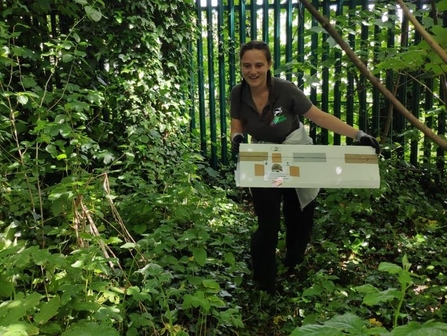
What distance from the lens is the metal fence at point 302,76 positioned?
4922 millimetres

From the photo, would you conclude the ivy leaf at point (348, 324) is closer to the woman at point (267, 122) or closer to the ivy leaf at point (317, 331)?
the ivy leaf at point (317, 331)

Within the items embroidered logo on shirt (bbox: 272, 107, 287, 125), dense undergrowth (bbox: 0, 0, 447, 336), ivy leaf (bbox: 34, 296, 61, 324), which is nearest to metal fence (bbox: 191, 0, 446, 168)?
dense undergrowth (bbox: 0, 0, 447, 336)

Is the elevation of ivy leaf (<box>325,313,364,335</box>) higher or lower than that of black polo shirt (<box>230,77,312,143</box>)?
lower

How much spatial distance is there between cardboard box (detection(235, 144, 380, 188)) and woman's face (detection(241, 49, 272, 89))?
0.45m

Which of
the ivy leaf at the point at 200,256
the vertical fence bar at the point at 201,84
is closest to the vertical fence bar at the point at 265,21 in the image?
the vertical fence bar at the point at 201,84

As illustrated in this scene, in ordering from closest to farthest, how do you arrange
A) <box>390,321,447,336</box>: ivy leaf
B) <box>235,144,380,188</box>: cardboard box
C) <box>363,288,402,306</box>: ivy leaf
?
<box>390,321,447,336</box>: ivy leaf, <box>363,288,402,306</box>: ivy leaf, <box>235,144,380,188</box>: cardboard box

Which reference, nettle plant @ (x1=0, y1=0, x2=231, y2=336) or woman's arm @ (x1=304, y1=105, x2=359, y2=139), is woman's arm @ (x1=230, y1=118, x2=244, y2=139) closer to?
woman's arm @ (x1=304, y1=105, x2=359, y2=139)

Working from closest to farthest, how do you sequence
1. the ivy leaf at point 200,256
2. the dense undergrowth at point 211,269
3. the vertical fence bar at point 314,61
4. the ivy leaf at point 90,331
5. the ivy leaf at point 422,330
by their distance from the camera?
the ivy leaf at point 422,330
the ivy leaf at point 90,331
the dense undergrowth at point 211,269
the ivy leaf at point 200,256
the vertical fence bar at point 314,61

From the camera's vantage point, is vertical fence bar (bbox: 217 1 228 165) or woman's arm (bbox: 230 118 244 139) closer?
woman's arm (bbox: 230 118 244 139)

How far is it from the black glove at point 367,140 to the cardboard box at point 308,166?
4cm

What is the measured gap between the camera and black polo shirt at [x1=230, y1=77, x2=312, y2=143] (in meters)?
2.91

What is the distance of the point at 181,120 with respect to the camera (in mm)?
5113

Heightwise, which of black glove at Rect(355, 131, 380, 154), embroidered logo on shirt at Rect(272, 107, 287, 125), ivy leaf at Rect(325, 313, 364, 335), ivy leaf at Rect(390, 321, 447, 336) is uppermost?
embroidered logo on shirt at Rect(272, 107, 287, 125)

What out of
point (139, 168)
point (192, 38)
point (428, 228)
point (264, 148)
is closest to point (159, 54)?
point (192, 38)
